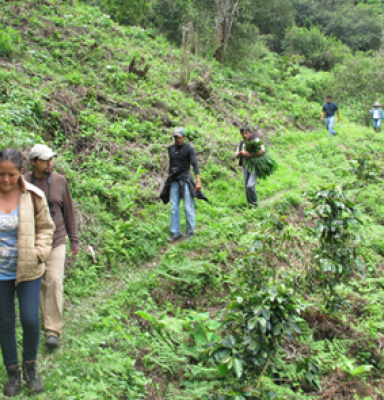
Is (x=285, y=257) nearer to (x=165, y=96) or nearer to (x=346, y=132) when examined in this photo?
(x=165, y=96)

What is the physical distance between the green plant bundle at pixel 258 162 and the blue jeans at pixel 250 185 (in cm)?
15

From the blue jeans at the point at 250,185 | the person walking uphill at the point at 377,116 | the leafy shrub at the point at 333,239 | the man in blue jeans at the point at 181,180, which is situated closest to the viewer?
the leafy shrub at the point at 333,239

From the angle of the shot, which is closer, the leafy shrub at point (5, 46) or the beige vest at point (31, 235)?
the beige vest at point (31, 235)

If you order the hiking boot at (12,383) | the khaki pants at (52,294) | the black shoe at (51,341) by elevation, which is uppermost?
the khaki pants at (52,294)

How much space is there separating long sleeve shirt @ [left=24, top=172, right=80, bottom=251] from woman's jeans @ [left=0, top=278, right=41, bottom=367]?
707mm

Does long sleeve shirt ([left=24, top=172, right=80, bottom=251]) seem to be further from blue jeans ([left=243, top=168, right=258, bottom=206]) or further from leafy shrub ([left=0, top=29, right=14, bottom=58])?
leafy shrub ([left=0, top=29, right=14, bottom=58])

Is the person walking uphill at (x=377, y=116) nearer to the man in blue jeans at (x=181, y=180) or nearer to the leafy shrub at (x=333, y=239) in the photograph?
the man in blue jeans at (x=181, y=180)

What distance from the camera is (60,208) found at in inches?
155

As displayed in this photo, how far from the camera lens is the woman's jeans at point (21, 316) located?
10.3 ft

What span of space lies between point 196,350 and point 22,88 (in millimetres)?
6735

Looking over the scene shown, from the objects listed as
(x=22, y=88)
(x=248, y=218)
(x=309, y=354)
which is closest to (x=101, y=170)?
(x=22, y=88)

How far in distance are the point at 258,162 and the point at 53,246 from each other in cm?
507

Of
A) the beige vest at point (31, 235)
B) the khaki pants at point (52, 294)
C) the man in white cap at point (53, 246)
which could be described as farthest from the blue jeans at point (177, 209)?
the beige vest at point (31, 235)

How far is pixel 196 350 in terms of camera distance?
426 centimetres
